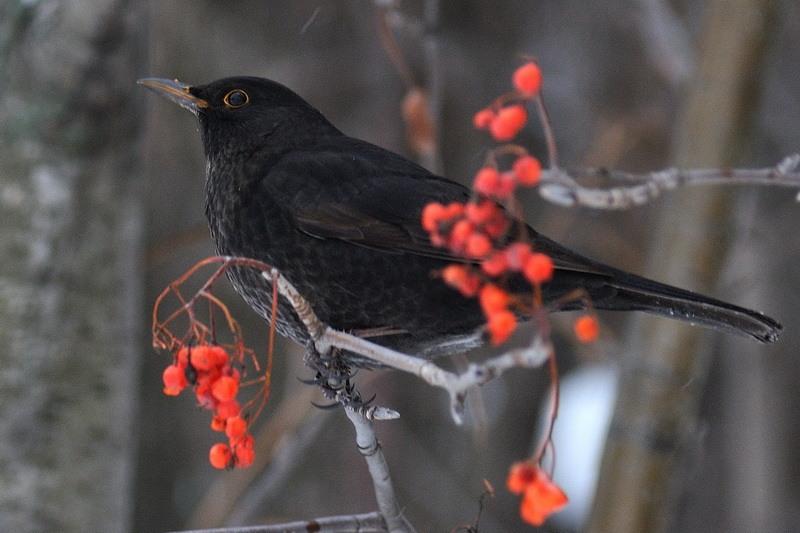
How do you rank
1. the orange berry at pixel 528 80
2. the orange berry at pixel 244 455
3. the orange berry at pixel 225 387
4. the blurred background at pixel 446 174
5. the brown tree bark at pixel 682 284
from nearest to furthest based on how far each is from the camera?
the orange berry at pixel 528 80
the orange berry at pixel 225 387
the orange berry at pixel 244 455
the blurred background at pixel 446 174
the brown tree bark at pixel 682 284

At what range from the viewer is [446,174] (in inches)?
239

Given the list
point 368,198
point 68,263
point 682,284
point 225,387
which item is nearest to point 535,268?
point 225,387

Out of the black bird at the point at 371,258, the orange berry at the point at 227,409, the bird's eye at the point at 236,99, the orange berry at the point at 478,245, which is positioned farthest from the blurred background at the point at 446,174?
the orange berry at the point at 227,409

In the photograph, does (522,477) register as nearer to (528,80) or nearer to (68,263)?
(528,80)

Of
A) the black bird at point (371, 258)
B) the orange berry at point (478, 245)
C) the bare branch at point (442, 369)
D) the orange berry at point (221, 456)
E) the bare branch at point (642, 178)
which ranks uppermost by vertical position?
the black bird at point (371, 258)

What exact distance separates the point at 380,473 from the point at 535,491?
0.58 meters

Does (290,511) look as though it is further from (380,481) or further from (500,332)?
(500,332)

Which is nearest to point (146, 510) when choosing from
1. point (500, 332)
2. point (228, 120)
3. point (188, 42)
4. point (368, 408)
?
point (188, 42)

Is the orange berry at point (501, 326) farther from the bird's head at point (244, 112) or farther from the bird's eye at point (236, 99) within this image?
the bird's eye at point (236, 99)

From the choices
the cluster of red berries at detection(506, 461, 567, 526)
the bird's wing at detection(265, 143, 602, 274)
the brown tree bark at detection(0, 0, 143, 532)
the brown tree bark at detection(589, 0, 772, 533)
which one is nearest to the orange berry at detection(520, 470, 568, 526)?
the cluster of red berries at detection(506, 461, 567, 526)

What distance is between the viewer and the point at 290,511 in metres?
5.77

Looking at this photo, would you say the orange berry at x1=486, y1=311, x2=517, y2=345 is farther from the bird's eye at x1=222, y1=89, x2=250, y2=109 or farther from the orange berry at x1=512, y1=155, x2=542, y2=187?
the bird's eye at x1=222, y1=89, x2=250, y2=109

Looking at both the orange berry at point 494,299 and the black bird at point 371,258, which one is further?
the black bird at point 371,258

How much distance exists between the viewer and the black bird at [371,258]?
294cm
